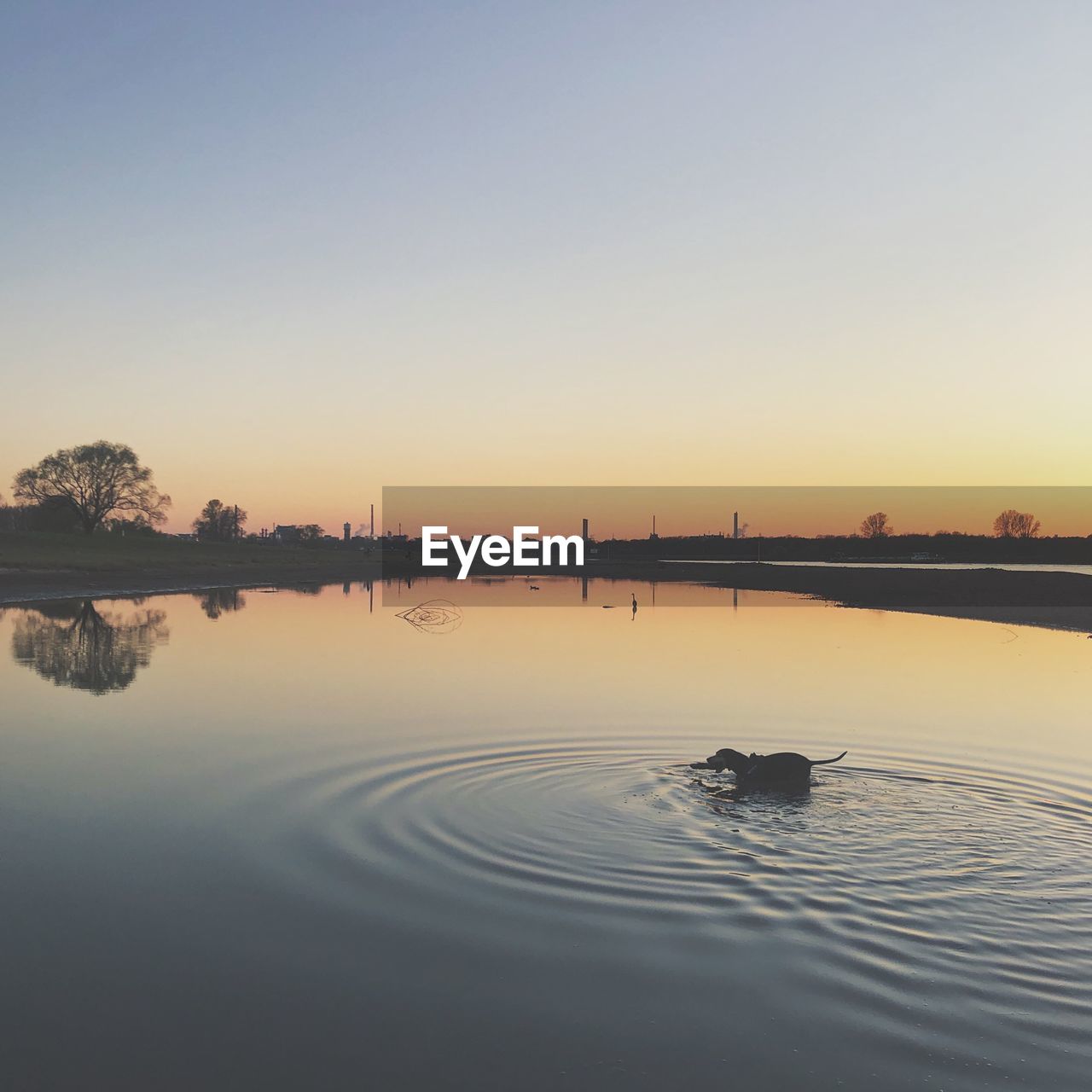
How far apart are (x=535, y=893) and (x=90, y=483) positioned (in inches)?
5550

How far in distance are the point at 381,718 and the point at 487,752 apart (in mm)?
4074

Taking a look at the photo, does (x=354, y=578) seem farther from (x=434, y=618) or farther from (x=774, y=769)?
(x=774, y=769)

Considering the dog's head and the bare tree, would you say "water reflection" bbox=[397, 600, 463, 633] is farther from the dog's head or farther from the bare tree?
the bare tree

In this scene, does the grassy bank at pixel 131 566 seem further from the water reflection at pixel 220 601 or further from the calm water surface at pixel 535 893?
the calm water surface at pixel 535 893

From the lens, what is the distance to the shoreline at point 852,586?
58.9 metres

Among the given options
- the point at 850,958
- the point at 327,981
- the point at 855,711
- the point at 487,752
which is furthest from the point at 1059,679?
the point at 327,981

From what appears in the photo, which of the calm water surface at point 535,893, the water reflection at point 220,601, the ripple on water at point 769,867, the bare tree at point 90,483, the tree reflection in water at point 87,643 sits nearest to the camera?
the calm water surface at point 535,893

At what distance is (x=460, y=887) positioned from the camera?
31.4 ft

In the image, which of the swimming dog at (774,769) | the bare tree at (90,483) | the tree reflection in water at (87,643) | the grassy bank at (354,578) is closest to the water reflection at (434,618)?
the tree reflection in water at (87,643)

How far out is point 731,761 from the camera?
14.0m

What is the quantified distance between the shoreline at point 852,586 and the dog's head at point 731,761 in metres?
37.6

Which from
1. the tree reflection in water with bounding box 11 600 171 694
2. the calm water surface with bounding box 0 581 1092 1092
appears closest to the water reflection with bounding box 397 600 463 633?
the tree reflection in water with bounding box 11 600 171 694

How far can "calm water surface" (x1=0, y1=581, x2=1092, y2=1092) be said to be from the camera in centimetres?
639

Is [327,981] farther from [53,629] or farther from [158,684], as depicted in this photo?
[53,629]
